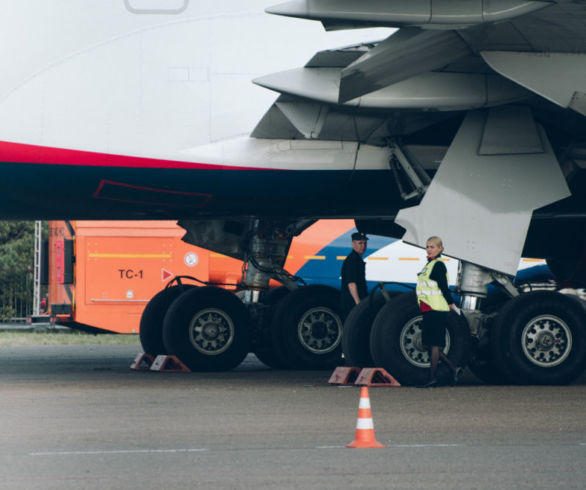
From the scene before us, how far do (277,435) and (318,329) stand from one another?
765cm

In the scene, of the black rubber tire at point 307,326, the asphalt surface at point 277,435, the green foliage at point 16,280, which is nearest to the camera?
the asphalt surface at point 277,435

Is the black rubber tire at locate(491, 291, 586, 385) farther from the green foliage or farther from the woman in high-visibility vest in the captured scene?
the green foliage

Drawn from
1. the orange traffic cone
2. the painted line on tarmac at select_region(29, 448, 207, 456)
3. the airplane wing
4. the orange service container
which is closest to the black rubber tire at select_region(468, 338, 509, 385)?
the airplane wing

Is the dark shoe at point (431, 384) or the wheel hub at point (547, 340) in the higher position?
the wheel hub at point (547, 340)

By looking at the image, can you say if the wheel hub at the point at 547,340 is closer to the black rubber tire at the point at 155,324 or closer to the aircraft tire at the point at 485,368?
the aircraft tire at the point at 485,368

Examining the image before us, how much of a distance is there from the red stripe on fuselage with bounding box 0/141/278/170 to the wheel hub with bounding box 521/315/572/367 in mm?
4301

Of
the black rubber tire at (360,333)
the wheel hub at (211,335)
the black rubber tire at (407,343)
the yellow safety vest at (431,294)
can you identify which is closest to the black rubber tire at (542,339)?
the black rubber tire at (407,343)

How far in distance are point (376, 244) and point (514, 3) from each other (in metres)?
13.8

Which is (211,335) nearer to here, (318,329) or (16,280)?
(318,329)

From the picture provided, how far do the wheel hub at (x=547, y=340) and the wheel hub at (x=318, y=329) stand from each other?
12.0ft

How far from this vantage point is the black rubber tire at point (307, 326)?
55.8ft

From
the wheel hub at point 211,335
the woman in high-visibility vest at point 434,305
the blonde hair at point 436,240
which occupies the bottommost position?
the wheel hub at point 211,335

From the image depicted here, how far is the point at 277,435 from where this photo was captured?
9656 mm

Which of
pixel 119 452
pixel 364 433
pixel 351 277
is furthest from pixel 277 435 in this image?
pixel 351 277
